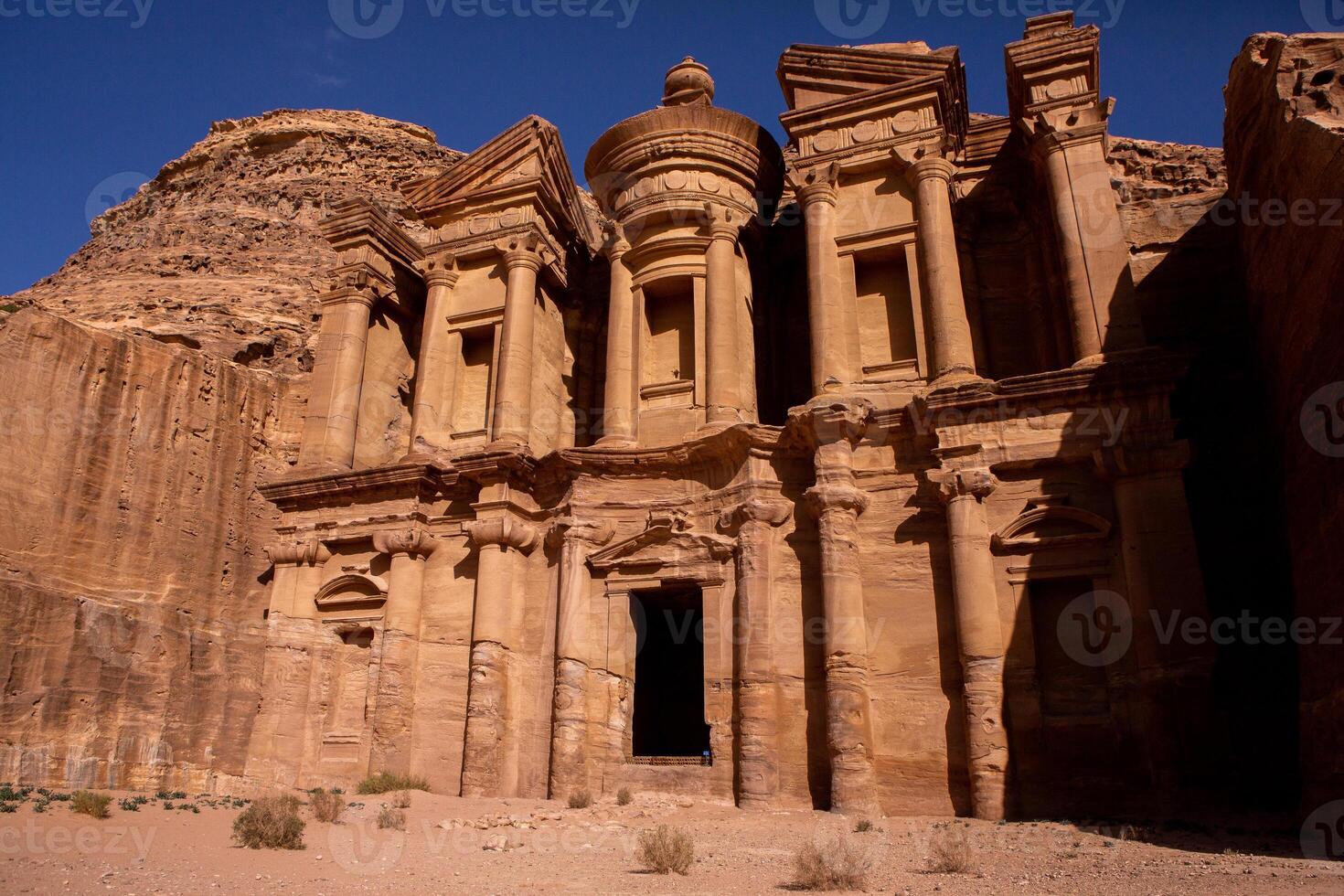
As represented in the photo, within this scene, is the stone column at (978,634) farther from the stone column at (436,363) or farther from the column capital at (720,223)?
the stone column at (436,363)

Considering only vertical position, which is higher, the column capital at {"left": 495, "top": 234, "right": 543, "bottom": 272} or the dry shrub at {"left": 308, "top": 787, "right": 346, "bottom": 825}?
the column capital at {"left": 495, "top": 234, "right": 543, "bottom": 272}

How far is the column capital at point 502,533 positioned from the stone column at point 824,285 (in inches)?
226

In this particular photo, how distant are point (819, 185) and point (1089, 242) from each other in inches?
192

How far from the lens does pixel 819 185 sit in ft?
57.1

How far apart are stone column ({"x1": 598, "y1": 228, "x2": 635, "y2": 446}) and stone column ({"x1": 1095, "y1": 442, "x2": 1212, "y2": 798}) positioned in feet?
26.7

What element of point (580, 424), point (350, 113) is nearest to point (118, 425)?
point (580, 424)

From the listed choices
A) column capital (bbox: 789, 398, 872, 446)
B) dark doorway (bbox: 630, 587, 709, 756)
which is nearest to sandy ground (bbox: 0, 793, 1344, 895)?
column capital (bbox: 789, 398, 872, 446)

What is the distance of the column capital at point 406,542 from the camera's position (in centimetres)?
1717

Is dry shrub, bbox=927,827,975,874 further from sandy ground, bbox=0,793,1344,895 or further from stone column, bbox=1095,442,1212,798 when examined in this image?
stone column, bbox=1095,442,1212,798

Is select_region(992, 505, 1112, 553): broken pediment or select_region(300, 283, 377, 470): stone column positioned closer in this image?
select_region(992, 505, 1112, 553): broken pediment

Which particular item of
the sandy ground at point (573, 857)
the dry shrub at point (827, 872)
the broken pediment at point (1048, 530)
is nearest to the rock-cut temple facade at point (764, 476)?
the broken pediment at point (1048, 530)

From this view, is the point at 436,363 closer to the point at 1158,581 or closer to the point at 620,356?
the point at 620,356

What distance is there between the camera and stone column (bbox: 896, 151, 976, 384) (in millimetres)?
15375

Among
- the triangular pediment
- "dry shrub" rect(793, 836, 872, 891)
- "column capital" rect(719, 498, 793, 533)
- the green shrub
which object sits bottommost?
"dry shrub" rect(793, 836, 872, 891)
